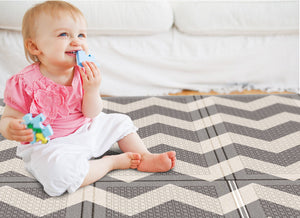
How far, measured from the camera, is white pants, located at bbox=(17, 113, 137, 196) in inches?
43.3

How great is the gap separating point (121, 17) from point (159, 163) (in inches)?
27.8

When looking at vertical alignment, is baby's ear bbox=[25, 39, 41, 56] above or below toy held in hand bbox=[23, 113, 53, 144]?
above

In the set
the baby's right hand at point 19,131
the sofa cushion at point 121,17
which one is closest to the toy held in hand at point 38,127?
the baby's right hand at point 19,131

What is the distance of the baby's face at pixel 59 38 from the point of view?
3.65 feet

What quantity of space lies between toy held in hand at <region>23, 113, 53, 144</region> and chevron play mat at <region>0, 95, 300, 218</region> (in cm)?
17

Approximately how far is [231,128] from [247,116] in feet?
0.39

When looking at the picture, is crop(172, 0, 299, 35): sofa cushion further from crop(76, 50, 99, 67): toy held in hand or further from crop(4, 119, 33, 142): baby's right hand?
crop(4, 119, 33, 142): baby's right hand

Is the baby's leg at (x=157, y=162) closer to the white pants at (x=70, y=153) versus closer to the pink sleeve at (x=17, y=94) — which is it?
the white pants at (x=70, y=153)

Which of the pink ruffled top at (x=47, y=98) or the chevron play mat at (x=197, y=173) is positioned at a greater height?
the pink ruffled top at (x=47, y=98)

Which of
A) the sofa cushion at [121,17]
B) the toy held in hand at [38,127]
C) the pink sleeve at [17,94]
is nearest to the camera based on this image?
the toy held in hand at [38,127]

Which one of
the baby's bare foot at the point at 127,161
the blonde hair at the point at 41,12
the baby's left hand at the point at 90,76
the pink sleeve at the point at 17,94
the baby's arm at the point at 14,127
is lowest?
the baby's bare foot at the point at 127,161

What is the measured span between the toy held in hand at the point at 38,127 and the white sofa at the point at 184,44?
28.5 inches

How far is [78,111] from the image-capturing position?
4.04 ft

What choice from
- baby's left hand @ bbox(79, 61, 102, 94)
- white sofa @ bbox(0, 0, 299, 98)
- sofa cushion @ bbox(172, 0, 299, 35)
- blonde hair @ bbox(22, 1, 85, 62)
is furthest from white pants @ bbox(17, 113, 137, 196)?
sofa cushion @ bbox(172, 0, 299, 35)
